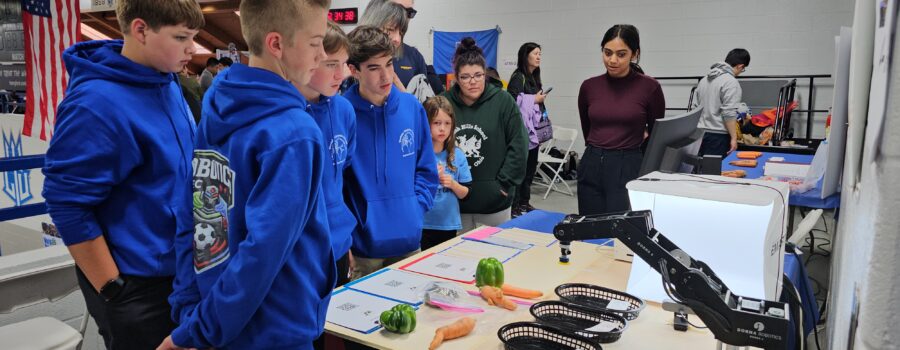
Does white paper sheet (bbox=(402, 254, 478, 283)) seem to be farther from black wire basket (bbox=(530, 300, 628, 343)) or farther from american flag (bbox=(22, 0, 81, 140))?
american flag (bbox=(22, 0, 81, 140))

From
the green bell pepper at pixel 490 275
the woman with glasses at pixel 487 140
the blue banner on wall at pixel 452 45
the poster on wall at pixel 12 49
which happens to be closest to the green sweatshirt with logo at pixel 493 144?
the woman with glasses at pixel 487 140

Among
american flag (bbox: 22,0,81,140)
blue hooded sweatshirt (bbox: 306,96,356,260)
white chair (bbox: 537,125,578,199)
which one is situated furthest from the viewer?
white chair (bbox: 537,125,578,199)

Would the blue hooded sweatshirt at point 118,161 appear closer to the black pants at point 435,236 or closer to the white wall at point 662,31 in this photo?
the black pants at point 435,236

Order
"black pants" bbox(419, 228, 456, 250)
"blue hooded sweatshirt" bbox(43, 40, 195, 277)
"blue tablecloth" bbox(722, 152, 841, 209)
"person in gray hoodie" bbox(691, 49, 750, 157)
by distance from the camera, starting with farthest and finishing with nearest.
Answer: "person in gray hoodie" bbox(691, 49, 750, 157)
"black pants" bbox(419, 228, 456, 250)
"blue tablecloth" bbox(722, 152, 841, 209)
"blue hooded sweatshirt" bbox(43, 40, 195, 277)

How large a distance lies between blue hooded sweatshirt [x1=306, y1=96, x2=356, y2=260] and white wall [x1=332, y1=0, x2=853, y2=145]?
20.7 feet

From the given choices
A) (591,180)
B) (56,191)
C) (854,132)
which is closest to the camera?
(854,132)

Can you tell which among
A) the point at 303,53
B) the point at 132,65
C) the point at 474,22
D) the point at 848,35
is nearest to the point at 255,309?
the point at 303,53

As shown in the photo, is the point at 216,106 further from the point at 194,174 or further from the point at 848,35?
the point at 848,35

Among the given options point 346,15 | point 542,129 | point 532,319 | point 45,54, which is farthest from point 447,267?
point 346,15

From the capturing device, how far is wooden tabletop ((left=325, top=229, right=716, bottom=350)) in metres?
1.26

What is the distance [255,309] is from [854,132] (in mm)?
911

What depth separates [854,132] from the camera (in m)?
0.61

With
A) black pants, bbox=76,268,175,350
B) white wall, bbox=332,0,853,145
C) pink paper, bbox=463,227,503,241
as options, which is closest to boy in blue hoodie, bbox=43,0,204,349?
black pants, bbox=76,268,175,350

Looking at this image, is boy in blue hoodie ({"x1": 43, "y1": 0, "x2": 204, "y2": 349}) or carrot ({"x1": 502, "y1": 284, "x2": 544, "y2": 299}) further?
carrot ({"x1": 502, "y1": 284, "x2": 544, "y2": 299})
